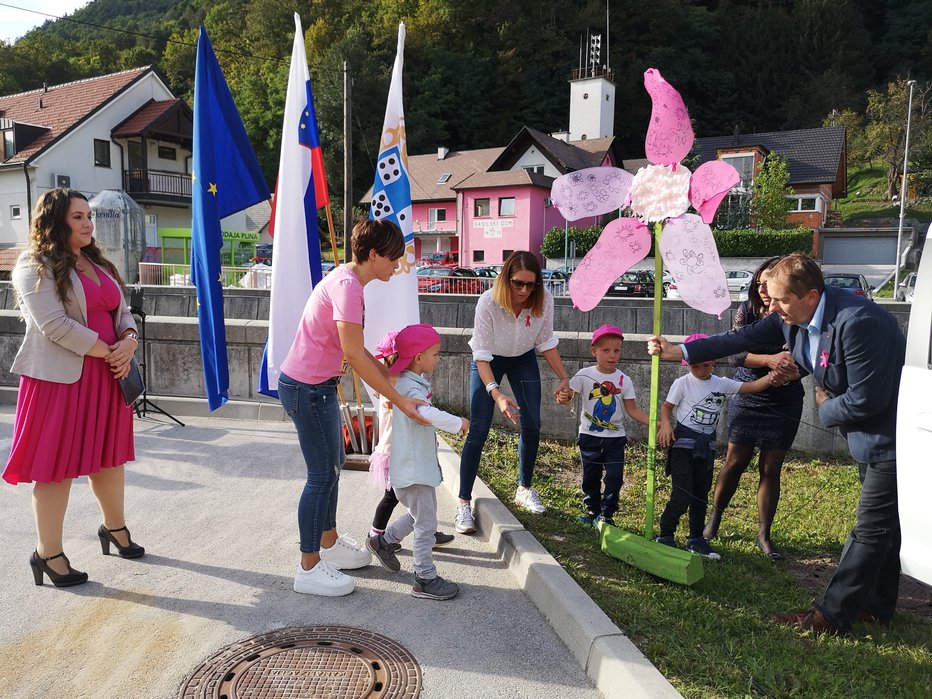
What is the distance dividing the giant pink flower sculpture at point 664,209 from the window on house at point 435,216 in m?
43.9

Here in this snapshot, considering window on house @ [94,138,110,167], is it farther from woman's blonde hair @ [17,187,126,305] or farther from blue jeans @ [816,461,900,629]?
blue jeans @ [816,461,900,629]

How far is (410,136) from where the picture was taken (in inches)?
2366

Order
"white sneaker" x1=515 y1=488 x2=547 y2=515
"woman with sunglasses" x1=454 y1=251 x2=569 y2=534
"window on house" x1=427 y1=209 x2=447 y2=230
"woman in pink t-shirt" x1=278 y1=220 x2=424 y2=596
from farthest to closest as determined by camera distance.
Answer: "window on house" x1=427 y1=209 x2=447 y2=230
"white sneaker" x1=515 y1=488 x2=547 y2=515
"woman with sunglasses" x1=454 y1=251 x2=569 y2=534
"woman in pink t-shirt" x1=278 y1=220 x2=424 y2=596

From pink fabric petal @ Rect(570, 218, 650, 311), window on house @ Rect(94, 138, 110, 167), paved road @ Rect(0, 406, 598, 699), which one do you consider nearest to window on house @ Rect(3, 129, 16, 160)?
window on house @ Rect(94, 138, 110, 167)

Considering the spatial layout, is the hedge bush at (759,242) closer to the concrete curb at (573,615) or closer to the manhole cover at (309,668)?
the concrete curb at (573,615)

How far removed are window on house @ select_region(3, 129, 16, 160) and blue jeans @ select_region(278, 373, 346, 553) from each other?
36.0m

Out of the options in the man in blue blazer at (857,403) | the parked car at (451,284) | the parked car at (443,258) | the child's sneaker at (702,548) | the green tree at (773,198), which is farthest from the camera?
the parked car at (443,258)

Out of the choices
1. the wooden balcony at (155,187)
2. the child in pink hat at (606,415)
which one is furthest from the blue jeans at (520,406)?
the wooden balcony at (155,187)

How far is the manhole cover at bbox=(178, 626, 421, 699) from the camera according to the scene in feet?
9.68

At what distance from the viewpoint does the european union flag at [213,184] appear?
6.07 metres

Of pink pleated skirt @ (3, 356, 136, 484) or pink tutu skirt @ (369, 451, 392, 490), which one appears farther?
pink tutu skirt @ (369, 451, 392, 490)

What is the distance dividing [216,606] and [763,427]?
3.54 metres

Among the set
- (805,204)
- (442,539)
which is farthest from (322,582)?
(805,204)

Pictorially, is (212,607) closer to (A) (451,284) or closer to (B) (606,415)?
(B) (606,415)
